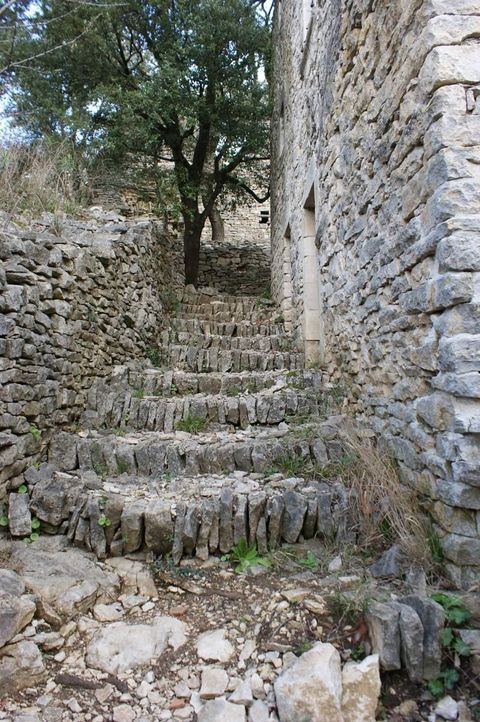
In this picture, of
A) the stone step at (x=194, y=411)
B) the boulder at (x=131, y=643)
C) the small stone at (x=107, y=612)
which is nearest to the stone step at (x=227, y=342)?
the stone step at (x=194, y=411)

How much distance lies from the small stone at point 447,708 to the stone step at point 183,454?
1.44m

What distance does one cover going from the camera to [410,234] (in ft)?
6.77

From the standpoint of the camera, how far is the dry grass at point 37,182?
4270mm

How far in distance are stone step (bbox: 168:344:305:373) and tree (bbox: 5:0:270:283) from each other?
3.78 metres

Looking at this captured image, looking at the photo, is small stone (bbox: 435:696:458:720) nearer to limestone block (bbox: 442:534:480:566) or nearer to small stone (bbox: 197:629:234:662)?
limestone block (bbox: 442:534:480:566)

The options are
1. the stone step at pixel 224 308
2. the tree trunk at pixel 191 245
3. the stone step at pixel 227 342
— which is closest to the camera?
the stone step at pixel 227 342

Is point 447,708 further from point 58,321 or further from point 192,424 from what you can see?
point 58,321

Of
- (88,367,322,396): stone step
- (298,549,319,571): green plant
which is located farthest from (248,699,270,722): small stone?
(88,367,322,396): stone step

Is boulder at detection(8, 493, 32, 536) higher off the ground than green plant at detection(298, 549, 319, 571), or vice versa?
boulder at detection(8, 493, 32, 536)

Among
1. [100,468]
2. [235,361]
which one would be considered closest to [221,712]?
[100,468]

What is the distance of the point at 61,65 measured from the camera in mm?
7254

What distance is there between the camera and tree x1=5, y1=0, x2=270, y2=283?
6828mm

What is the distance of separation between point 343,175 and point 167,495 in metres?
2.69

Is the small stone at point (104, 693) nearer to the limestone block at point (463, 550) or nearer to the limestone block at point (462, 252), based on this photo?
the limestone block at point (463, 550)
